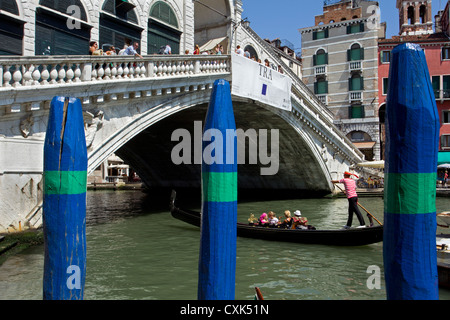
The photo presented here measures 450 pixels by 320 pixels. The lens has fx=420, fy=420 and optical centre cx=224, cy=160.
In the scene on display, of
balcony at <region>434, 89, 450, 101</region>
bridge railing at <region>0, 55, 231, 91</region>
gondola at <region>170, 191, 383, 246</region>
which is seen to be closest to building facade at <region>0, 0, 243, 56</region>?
bridge railing at <region>0, 55, 231, 91</region>

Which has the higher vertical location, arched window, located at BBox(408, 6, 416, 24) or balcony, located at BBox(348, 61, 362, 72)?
arched window, located at BBox(408, 6, 416, 24)

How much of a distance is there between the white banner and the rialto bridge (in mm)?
245

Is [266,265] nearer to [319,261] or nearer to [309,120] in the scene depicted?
[319,261]

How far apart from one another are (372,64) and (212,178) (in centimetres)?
2191

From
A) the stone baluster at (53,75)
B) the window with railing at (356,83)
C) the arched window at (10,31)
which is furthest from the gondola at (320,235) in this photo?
the window with railing at (356,83)

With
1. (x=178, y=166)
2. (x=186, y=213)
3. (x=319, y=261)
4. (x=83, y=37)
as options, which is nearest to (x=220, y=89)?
(x=319, y=261)

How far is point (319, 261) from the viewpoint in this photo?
19.4ft

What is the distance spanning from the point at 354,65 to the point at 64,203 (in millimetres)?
22345

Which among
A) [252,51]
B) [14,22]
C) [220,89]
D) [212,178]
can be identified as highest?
[252,51]

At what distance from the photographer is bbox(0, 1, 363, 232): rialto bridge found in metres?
6.23

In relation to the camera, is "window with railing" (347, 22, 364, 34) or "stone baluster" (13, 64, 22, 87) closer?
"stone baluster" (13, 64, 22, 87)

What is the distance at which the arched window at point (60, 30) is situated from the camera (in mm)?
7973

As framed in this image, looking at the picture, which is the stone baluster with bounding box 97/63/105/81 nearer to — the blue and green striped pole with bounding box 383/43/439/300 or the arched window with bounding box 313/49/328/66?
the blue and green striped pole with bounding box 383/43/439/300

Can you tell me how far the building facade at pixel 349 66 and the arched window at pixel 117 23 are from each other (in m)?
15.5
